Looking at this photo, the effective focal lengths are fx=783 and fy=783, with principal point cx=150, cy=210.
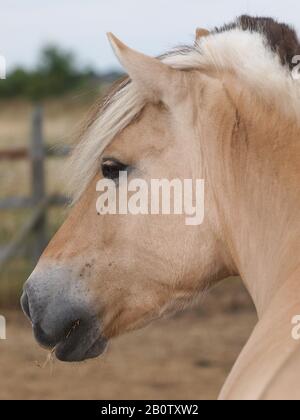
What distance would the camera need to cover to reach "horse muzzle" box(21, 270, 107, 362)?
2.57 meters

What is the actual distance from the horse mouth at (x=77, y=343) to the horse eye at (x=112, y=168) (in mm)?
507

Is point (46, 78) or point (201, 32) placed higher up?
point (201, 32)

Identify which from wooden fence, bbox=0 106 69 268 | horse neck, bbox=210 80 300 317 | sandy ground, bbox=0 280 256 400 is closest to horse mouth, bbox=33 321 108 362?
horse neck, bbox=210 80 300 317

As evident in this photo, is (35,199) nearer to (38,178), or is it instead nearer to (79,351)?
(38,178)

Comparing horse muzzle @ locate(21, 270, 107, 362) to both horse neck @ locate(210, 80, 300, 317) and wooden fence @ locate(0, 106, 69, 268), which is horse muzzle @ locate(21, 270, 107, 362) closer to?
horse neck @ locate(210, 80, 300, 317)

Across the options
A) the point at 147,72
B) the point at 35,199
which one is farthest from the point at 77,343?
the point at 35,199

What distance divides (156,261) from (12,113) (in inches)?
1166

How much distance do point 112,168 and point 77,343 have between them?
0.62m

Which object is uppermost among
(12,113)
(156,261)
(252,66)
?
(252,66)

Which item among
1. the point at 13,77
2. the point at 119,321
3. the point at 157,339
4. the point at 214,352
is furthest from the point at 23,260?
the point at 13,77

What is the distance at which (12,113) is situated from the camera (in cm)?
→ 3139

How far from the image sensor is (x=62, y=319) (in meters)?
2.60

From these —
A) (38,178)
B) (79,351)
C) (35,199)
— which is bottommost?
(35,199)
